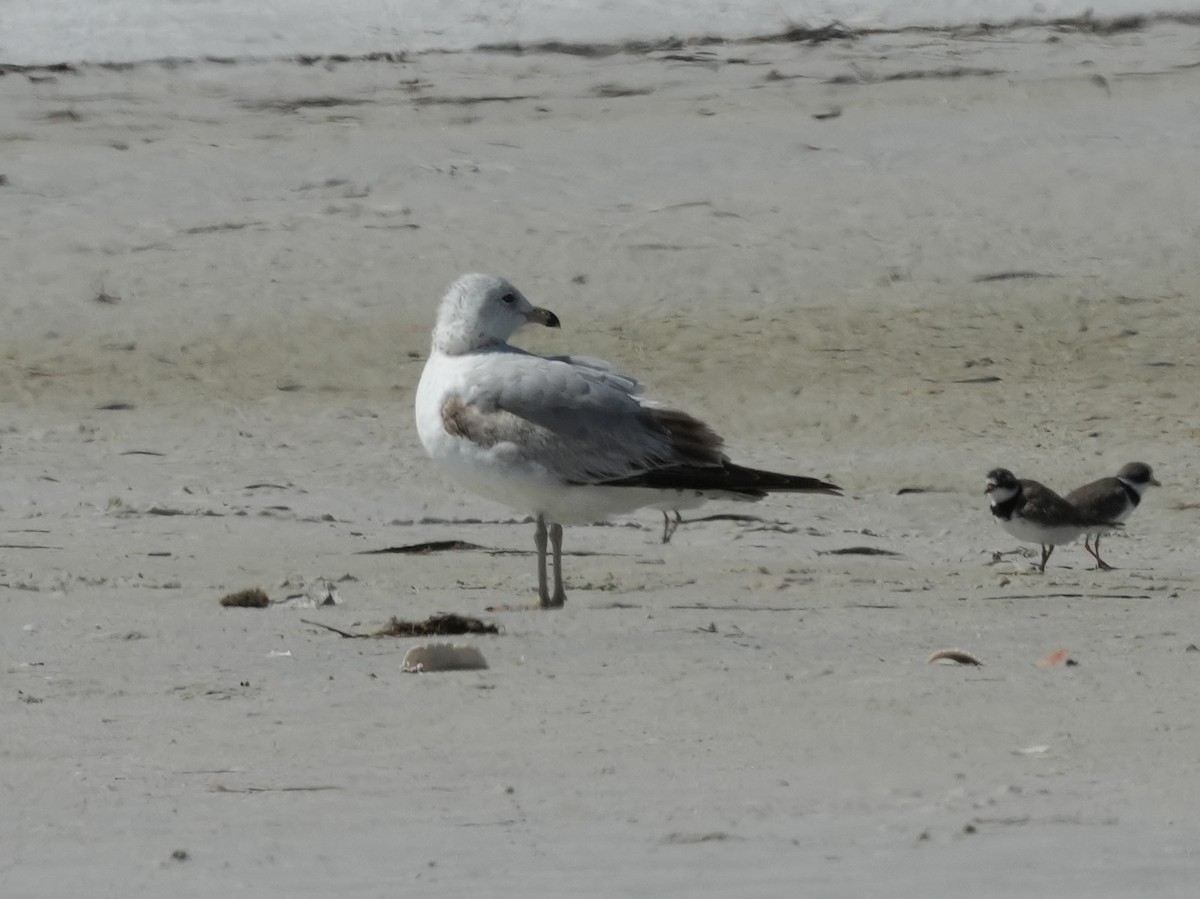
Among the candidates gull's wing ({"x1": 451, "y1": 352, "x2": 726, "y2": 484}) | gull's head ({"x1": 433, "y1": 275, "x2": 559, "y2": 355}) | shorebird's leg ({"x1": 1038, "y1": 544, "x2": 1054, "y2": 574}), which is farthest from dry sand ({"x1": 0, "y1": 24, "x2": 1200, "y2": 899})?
gull's head ({"x1": 433, "y1": 275, "x2": 559, "y2": 355})

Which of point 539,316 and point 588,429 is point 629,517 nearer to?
point 539,316

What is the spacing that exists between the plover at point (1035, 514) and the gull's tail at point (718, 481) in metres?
1.18

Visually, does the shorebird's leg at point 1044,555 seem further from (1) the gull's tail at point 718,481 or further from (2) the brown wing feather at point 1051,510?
(1) the gull's tail at point 718,481

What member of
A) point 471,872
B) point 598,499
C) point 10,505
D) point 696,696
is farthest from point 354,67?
point 471,872

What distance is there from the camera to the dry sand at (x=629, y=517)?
4.65 metres

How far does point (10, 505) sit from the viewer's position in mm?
9461

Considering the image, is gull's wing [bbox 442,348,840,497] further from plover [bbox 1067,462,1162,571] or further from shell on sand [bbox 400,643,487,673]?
plover [bbox 1067,462,1162,571]

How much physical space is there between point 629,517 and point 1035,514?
1.72m

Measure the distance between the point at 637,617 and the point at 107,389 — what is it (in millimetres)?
A: 5208

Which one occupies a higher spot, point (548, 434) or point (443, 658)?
point (548, 434)

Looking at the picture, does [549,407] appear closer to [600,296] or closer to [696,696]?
[696,696]

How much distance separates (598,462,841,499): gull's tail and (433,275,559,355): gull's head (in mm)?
660

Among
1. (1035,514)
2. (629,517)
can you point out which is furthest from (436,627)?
(629,517)

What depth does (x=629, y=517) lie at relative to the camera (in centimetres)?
962
